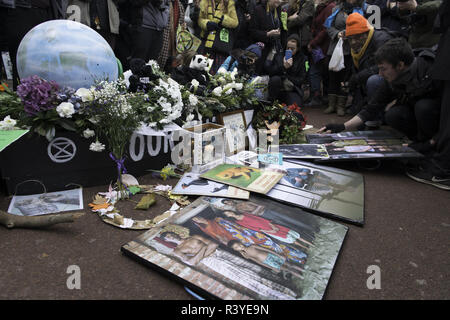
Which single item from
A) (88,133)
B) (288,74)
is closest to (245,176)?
(88,133)

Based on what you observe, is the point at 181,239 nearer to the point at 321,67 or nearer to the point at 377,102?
the point at 377,102

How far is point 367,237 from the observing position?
156 cm

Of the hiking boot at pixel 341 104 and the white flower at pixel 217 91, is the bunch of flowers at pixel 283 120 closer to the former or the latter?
the white flower at pixel 217 91

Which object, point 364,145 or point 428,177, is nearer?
point 428,177

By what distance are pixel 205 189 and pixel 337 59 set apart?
3645 millimetres

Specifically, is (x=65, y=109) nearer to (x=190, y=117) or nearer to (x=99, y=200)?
(x=99, y=200)

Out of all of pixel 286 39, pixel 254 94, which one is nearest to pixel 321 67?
pixel 286 39

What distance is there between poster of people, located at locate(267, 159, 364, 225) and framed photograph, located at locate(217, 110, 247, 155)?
0.46 m

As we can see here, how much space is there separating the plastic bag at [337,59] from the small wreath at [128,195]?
3668mm

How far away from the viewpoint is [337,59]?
450cm

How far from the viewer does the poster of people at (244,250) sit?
3.70 ft

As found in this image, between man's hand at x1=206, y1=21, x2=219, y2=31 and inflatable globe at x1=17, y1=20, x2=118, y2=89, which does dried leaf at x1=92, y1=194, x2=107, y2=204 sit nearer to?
inflatable globe at x1=17, y1=20, x2=118, y2=89

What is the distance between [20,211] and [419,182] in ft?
9.00

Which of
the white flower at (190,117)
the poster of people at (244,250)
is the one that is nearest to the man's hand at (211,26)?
the white flower at (190,117)
